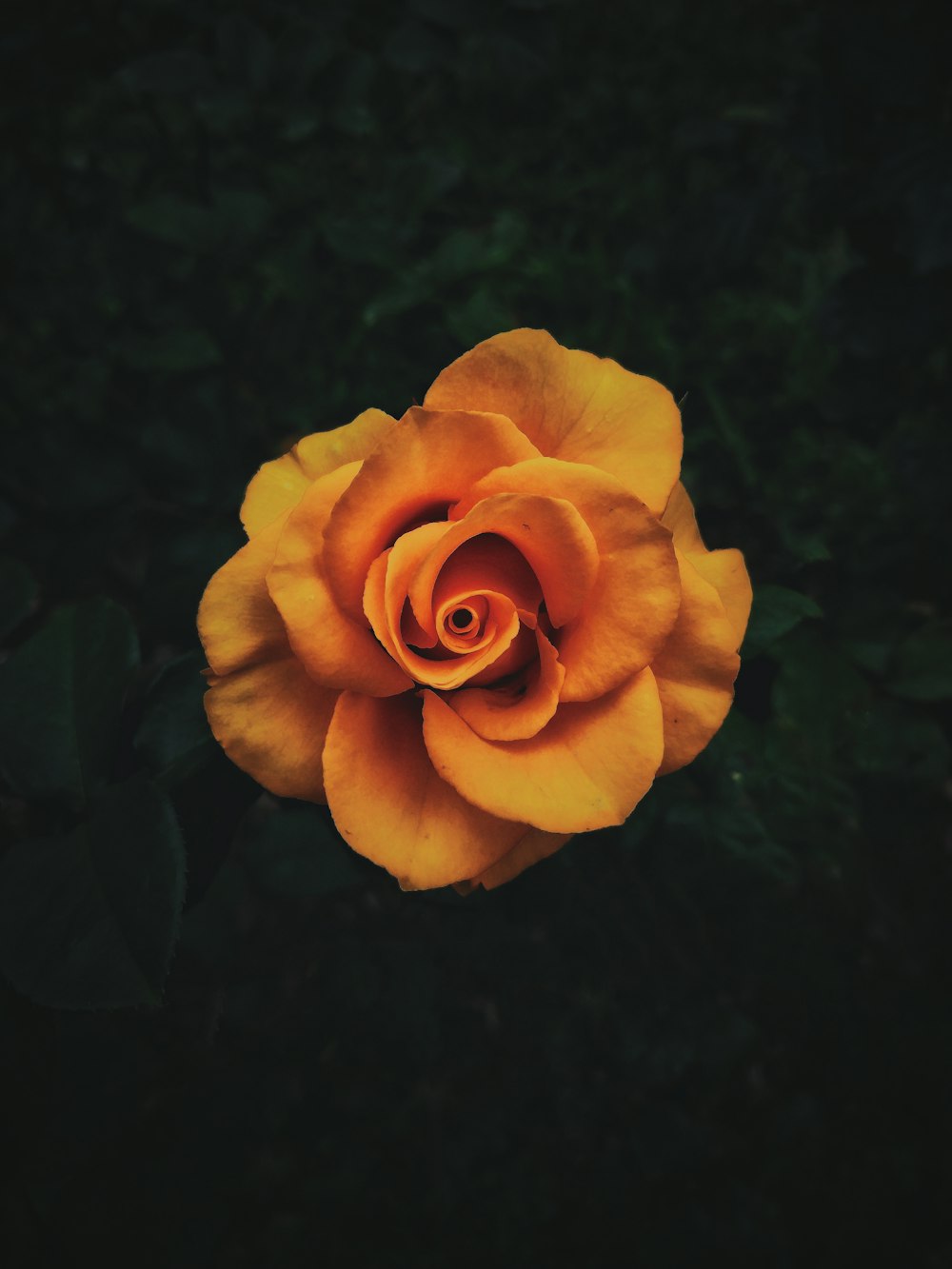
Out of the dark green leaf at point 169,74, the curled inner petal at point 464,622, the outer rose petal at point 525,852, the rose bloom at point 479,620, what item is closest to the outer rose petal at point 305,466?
the rose bloom at point 479,620

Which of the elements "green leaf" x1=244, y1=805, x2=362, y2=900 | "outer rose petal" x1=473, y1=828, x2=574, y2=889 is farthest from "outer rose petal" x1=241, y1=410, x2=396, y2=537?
"green leaf" x1=244, y1=805, x2=362, y2=900

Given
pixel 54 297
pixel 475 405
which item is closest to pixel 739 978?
pixel 475 405

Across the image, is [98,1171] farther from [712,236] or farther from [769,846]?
[712,236]

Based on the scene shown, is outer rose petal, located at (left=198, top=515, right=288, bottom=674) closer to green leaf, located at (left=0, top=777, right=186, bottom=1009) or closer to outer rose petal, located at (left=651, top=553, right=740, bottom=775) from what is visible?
green leaf, located at (left=0, top=777, right=186, bottom=1009)

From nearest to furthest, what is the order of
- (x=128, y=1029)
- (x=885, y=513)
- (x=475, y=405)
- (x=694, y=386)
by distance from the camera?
(x=475, y=405) → (x=128, y=1029) → (x=694, y=386) → (x=885, y=513)

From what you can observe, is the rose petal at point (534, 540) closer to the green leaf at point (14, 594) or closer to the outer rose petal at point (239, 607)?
the outer rose petal at point (239, 607)

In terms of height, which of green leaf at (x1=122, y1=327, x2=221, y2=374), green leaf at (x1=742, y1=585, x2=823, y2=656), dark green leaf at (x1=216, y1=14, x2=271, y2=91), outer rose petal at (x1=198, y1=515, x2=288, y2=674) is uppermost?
dark green leaf at (x1=216, y1=14, x2=271, y2=91)
